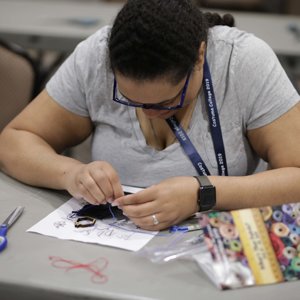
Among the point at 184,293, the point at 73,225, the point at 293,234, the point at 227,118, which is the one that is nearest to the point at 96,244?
the point at 73,225

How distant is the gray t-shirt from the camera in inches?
A: 52.4

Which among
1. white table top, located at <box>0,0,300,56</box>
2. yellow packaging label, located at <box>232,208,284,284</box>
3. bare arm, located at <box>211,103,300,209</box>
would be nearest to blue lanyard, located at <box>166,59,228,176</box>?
bare arm, located at <box>211,103,300,209</box>

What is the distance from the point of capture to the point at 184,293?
0.92 metres

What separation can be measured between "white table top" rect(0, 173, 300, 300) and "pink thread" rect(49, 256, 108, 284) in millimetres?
11

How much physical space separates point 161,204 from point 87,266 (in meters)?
0.22

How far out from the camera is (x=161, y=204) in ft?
3.73

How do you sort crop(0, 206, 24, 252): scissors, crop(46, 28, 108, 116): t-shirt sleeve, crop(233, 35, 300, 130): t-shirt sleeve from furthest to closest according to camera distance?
crop(46, 28, 108, 116): t-shirt sleeve → crop(233, 35, 300, 130): t-shirt sleeve → crop(0, 206, 24, 252): scissors

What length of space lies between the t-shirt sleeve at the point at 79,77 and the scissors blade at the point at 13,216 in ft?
1.18

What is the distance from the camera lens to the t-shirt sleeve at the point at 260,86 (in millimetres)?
1308

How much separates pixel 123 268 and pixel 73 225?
23cm

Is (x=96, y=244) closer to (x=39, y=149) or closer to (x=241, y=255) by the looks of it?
(x=241, y=255)

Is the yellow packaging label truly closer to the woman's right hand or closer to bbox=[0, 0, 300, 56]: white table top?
the woman's right hand

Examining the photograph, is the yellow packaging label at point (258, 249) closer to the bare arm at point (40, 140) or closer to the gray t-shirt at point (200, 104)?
the gray t-shirt at point (200, 104)

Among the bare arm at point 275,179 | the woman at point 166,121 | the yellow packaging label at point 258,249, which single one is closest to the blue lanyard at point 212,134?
the woman at point 166,121
